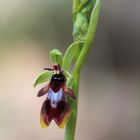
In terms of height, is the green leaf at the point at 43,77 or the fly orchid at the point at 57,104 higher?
the green leaf at the point at 43,77

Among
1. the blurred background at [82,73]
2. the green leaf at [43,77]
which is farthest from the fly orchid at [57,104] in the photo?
the blurred background at [82,73]

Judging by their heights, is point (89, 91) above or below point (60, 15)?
below

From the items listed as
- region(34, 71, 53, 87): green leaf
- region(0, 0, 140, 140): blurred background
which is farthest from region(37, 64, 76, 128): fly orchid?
region(0, 0, 140, 140): blurred background

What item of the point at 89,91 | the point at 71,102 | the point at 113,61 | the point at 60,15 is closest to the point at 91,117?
the point at 89,91

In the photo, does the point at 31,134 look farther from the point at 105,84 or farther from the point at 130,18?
the point at 130,18

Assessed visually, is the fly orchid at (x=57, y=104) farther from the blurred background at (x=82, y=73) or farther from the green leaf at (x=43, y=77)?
the blurred background at (x=82, y=73)

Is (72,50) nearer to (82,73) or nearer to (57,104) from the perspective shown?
(57,104)

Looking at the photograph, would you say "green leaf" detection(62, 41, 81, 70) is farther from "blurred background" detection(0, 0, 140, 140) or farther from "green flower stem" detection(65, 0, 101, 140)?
"blurred background" detection(0, 0, 140, 140)
